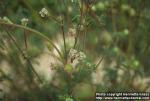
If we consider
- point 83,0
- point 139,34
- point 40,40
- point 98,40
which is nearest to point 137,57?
point 139,34

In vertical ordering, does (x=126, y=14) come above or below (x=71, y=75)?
above

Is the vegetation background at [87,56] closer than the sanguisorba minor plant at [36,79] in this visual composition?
No

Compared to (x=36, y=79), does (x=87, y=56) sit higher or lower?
higher

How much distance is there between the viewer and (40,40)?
287 cm

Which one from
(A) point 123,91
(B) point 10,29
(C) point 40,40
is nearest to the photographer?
(B) point 10,29

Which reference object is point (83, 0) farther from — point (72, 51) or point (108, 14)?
point (108, 14)

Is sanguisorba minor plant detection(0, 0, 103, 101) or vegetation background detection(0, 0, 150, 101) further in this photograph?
vegetation background detection(0, 0, 150, 101)

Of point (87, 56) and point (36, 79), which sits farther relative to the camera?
point (87, 56)

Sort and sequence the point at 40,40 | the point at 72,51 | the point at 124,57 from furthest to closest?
the point at 40,40 → the point at 124,57 → the point at 72,51

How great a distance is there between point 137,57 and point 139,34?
0.67ft

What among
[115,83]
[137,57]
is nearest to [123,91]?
[115,83]

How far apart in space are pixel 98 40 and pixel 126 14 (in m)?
0.32

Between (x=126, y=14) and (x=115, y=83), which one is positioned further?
(x=126, y=14)

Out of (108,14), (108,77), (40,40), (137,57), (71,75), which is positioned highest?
(108,14)
